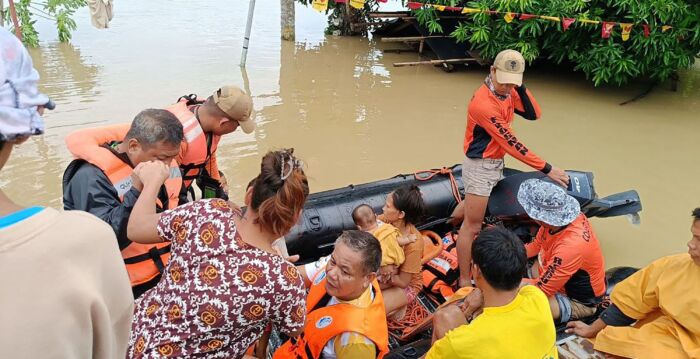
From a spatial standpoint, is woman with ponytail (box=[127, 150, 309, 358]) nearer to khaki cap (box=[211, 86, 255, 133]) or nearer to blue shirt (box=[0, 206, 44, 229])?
blue shirt (box=[0, 206, 44, 229])

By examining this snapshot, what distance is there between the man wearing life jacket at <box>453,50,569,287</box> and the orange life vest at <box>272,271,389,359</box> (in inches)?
63.5

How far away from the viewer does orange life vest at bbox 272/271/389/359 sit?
7.21 ft

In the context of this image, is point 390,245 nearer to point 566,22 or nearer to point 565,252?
point 565,252

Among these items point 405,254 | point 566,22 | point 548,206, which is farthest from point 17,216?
point 566,22

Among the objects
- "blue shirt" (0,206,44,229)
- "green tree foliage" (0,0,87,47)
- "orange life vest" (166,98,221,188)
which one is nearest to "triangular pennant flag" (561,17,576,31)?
"orange life vest" (166,98,221,188)

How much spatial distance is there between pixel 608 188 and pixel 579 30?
11.4ft

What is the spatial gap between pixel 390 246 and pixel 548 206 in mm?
969

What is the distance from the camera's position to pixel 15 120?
2.85 ft

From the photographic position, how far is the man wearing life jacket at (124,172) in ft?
7.73

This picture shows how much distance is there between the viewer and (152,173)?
6.95 feet

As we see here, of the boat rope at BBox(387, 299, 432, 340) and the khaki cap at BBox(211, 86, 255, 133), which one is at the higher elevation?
the khaki cap at BBox(211, 86, 255, 133)

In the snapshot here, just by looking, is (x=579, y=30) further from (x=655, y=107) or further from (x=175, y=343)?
(x=175, y=343)

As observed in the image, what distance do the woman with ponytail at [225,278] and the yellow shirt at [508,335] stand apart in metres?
0.60

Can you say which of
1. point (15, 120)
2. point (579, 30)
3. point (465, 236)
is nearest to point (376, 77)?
point (579, 30)
